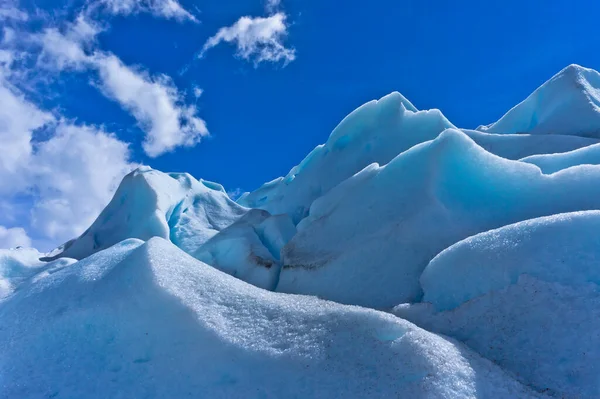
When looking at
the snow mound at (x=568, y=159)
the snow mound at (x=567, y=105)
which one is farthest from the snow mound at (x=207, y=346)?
the snow mound at (x=567, y=105)

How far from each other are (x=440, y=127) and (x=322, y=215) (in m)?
4.75

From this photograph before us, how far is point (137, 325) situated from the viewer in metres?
5.62

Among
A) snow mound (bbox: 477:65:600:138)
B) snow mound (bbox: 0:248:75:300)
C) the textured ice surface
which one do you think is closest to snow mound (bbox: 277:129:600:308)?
the textured ice surface

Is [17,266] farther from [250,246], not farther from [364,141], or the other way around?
[364,141]

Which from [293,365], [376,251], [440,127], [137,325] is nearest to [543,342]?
[293,365]

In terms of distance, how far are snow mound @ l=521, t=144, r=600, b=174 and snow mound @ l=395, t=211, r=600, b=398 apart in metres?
3.25

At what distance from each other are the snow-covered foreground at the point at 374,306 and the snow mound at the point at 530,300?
0.05ft

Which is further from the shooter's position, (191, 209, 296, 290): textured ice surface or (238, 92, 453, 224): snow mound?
(238, 92, 453, 224): snow mound

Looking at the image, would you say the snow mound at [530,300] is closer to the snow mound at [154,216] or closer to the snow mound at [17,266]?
the snow mound at [17,266]

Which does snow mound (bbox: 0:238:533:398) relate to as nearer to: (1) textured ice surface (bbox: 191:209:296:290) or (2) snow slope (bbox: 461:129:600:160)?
(1) textured ice surface (bbox: 191:209:296:290)

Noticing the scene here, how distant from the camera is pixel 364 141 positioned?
13.7 meters

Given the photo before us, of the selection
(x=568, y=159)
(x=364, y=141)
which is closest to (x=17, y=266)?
(x=364, y=141)

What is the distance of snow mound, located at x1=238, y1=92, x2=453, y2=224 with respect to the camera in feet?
42.5

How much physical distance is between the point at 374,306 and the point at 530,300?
2.58 m
